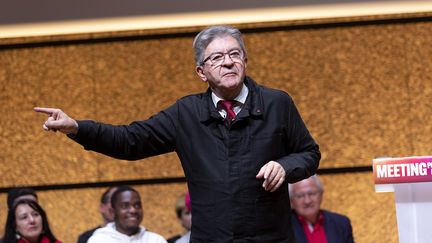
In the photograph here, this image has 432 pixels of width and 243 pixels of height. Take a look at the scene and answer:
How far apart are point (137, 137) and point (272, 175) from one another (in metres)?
0.50

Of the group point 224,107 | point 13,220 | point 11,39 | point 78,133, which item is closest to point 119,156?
point 78,133

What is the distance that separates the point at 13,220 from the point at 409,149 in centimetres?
290

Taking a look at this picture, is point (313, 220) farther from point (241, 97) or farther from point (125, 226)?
point (241, 97)

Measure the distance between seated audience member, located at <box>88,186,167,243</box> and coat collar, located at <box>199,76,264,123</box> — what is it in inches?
91.8

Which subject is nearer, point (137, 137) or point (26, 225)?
point (137, 137)

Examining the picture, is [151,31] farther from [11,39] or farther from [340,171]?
[340,171]

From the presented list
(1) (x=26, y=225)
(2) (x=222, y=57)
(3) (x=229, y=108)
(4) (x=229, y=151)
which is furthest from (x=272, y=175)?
(1) (x=26, y=225)

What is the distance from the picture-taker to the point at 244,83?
2889 millimetres

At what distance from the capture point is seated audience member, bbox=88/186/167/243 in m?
5.04

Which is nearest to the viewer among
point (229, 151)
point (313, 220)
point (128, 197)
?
point (229, 151)

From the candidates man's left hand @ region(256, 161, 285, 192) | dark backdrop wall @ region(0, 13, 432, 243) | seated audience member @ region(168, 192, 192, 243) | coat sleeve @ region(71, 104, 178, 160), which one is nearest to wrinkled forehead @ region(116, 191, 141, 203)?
seated audience member @ region(168, 192, 192, 243)

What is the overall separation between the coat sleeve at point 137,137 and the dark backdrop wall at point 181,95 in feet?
12.2

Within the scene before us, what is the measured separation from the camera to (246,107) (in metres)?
2.78

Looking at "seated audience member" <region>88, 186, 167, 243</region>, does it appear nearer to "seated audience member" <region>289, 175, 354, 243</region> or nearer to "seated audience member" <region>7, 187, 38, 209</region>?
"seated audience member" <region>7, 187, 38, 209</region>
